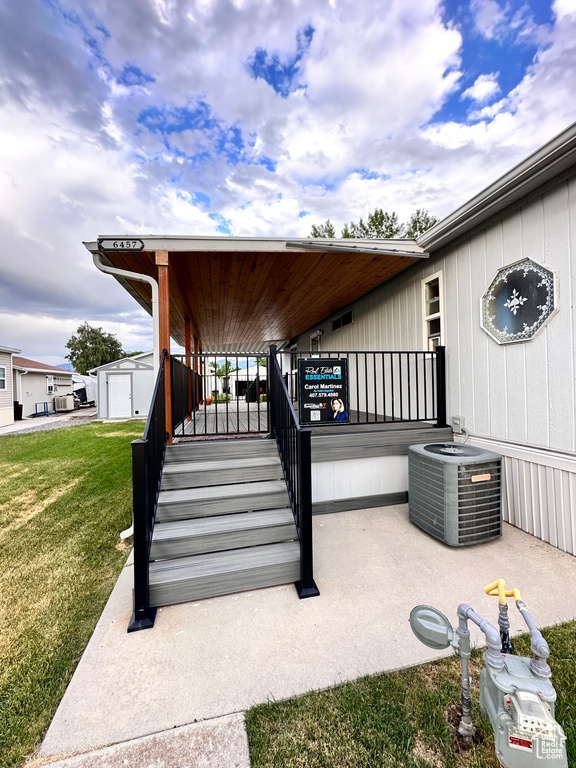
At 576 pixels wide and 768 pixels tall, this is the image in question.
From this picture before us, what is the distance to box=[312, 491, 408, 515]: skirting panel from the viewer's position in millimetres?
3713

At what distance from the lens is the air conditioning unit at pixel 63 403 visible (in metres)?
19.1

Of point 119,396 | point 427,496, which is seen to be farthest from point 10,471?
point 119,396

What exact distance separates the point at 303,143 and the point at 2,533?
11462 millimetres

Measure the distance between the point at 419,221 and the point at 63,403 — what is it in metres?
23.3

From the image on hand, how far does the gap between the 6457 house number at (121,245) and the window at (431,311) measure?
12.4 ft

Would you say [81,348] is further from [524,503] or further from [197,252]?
[524,503]

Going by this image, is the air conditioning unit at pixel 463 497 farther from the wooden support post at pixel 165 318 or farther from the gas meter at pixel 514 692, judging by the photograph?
the wooden support post at pixel 165 318

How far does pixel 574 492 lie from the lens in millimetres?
2713

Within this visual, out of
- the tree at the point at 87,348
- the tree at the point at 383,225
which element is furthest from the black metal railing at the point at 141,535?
the tree at the point at 87,348

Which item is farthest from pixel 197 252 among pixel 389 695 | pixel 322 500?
pixel 389 695

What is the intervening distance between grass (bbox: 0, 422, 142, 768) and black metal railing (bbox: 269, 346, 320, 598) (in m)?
1.45

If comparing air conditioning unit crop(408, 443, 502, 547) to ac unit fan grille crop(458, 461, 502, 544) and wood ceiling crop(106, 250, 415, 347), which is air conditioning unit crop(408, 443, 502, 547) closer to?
ac unit fan grille crop(458, 461, 502, 544)

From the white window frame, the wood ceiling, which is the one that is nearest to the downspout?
the wood ceiling

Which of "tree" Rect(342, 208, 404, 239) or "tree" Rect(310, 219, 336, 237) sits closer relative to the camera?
"tree" Rect(342, 208, 404, 239)
